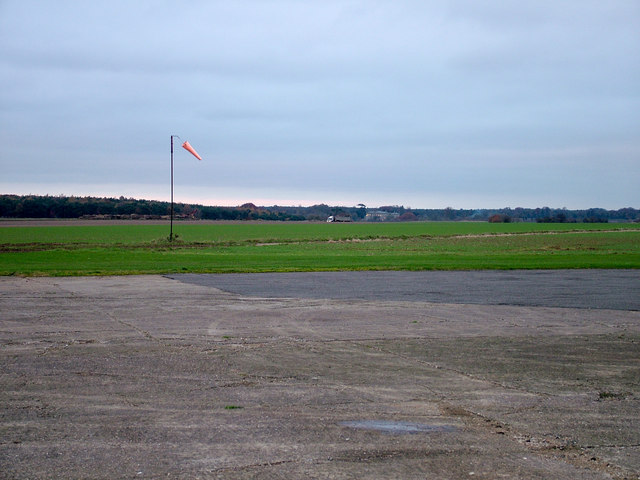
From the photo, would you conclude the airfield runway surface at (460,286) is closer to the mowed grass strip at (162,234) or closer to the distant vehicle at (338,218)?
the mowed grass strip at (162,234)

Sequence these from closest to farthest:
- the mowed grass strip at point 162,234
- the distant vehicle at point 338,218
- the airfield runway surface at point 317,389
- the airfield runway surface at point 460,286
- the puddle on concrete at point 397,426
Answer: the airfield runway surface at point 317,389, the puddle on concrete at point 397,426, the airfield runway surface at point 460,286, the mowed grass strip at point 162,234, the distant vehicle at point 338,218

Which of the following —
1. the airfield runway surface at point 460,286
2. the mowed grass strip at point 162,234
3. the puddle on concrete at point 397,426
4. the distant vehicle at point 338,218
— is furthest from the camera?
the distant vehicle at point 338,218

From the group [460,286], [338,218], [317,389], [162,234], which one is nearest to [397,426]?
[317,389]

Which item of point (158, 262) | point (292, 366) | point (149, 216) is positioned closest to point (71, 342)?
point (292, 366)

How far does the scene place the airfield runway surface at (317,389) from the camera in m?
5.58

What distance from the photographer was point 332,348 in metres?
10.6

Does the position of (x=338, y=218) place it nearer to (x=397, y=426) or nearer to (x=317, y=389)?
(x=317, y=389)

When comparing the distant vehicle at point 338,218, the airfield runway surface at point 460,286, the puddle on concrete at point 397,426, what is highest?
the distant vehicle at point 338,218

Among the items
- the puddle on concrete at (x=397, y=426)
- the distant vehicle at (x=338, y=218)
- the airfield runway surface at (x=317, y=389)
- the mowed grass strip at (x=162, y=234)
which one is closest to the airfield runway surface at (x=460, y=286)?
the airfield runway surface at (x=317, y=389)

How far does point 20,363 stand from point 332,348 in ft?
14.8

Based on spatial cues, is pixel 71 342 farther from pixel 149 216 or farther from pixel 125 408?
pixel 149 216

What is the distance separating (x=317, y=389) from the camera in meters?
7.96

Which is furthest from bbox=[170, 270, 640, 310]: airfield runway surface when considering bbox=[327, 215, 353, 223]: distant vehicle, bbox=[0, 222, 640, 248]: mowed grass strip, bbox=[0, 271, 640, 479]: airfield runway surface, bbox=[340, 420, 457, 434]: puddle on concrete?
bbox=[327, 215, 353, 223]: distant vehicle

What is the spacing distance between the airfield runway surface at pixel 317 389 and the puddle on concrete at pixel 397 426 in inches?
0.8
